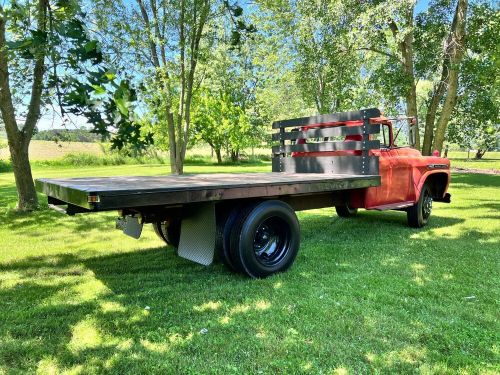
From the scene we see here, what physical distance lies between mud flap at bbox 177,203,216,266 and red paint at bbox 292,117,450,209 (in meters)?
2.87

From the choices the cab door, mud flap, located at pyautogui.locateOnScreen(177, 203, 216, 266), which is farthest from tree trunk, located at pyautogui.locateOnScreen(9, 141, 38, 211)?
the cab door

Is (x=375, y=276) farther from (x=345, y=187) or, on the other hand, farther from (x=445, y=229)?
(x=445, y=229)

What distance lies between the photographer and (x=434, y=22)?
52.1 ft

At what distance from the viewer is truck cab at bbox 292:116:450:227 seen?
6.43m

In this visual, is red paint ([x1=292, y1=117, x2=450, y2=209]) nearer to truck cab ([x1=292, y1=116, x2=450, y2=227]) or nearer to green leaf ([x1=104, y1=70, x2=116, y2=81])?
truck cab ([x1=292, y1=116, x2=450, y2=227])

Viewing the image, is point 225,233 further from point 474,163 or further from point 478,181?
point 474,163

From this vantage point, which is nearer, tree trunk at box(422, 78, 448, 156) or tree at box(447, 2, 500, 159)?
tree at box(447, 2, 500, 159)

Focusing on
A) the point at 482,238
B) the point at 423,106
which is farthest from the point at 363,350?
the point at 423,106

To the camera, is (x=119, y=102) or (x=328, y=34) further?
(x=328, y=34)

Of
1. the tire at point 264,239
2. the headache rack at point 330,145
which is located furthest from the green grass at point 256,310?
the headache rack at point 330,145

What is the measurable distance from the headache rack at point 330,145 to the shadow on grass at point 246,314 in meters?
1.57

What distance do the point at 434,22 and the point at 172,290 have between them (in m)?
15.9

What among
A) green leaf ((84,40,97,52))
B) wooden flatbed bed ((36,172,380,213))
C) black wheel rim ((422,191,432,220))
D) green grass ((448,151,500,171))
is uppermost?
green leaf ((84,40,97,52))

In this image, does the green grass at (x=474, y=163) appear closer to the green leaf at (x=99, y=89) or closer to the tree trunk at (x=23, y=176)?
the tree trunk at (x=23, y=176)
